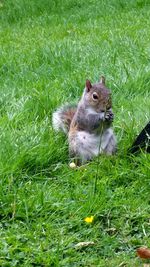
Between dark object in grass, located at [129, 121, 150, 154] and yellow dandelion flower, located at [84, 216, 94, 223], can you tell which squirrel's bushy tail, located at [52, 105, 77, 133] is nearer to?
dark object in grass, located at [129, 121, 150, 154]

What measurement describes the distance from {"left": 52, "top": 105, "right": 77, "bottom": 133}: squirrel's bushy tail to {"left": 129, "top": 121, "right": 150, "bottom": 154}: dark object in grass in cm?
53

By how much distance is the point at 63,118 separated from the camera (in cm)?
465

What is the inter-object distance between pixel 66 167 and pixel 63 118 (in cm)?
54

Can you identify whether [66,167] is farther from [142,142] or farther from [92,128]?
[142,142]

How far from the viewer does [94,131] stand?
14.1 ft

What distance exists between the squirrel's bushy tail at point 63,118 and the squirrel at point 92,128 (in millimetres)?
231

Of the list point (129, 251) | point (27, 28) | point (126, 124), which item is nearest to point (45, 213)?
point (129, 251)

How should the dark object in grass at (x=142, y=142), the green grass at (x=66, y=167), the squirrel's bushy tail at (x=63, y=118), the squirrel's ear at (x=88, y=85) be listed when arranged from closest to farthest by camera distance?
the green grass at (x=66, y=167) → the dark object in grass at (x=142, y=142) → the squirrel's ear at (x=88, y=85) → the squirrel's bushy tail at (x=63, y=118)

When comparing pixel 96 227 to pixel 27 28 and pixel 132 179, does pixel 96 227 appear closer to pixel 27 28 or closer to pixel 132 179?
pixel 132 179

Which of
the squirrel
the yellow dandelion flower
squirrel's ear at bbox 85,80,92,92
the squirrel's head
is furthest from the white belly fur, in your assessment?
the yellow dandelion flower

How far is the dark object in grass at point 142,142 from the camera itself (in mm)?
4219

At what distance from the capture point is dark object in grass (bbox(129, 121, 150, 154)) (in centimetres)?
422

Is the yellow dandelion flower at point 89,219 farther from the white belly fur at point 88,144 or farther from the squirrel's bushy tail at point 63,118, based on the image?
the squirrel's bushy tail at point 63,118

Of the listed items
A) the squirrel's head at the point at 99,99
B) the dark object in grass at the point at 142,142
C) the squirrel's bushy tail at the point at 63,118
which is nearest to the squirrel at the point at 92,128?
the squirrel's head at the point at 99,99
